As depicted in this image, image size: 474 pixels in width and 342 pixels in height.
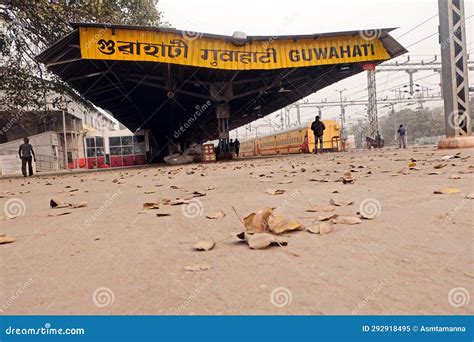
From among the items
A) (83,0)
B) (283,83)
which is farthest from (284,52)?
(83,0)

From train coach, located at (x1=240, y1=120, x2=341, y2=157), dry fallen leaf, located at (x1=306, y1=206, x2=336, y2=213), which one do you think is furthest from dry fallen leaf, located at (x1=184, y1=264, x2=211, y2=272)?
train coach, located at (x1=240, y1=120, x2=341, y2=157)

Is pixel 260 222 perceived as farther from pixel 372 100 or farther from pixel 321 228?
pixel 372 100

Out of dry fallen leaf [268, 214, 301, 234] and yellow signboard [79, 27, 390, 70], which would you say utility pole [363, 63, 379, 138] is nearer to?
yellow signboard [79, 27, 390, 70]

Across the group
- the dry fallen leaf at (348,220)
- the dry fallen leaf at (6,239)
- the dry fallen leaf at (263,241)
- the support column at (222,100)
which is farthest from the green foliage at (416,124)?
the dry fallen leaf at (6,239)

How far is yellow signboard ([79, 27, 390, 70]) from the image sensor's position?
1143cm

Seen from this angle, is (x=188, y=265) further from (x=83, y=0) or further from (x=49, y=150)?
(x=49, y=150)

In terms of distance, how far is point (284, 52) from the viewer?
14.1m

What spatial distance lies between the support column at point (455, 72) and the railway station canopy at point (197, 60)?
4.47 meters

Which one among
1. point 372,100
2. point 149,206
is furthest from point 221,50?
point 372,100

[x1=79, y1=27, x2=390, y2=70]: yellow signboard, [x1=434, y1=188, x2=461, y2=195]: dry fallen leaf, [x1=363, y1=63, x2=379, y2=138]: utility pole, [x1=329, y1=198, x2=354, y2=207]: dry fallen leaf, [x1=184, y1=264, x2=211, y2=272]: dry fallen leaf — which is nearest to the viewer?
[x1=184, y1=264, x2=211, y2=272]: dry fallen leaf

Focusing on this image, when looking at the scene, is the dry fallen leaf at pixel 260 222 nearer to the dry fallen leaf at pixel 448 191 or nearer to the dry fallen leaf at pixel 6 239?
the dry fallen leaf at pixel 6 239

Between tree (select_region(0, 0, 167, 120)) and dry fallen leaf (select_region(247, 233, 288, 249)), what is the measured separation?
1135 cm

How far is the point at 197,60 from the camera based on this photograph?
1284 centimetres
